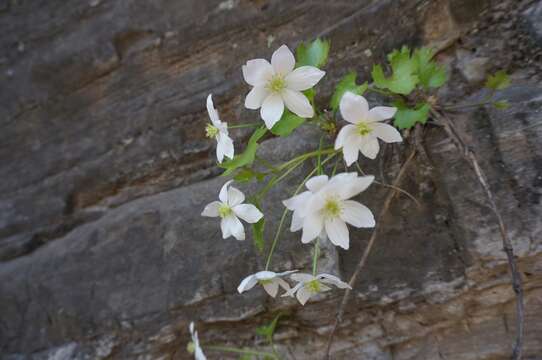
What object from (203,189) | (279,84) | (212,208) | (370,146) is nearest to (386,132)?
(370,146)

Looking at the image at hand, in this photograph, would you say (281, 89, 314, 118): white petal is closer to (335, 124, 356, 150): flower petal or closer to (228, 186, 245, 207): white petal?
(335, 124, 356, 150): flower petal

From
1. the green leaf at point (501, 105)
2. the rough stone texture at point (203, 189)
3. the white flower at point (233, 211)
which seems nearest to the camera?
the white flower at point (233, 211)

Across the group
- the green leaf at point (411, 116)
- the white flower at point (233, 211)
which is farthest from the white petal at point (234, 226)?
the green leaf at point (411, 116)

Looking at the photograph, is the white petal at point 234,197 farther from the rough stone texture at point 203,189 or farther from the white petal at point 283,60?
the rough stone texture at point 203,189

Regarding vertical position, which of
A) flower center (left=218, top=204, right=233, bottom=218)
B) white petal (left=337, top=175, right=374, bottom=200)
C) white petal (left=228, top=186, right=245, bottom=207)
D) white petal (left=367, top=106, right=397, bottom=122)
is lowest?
white petal (left=337, top=175, right=374, bottom=200)

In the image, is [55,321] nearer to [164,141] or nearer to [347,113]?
[164,141]

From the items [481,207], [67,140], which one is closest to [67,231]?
[67,140]

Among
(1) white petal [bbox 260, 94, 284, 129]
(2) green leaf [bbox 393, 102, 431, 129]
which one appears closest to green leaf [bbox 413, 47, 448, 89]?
(2) green leaf [bbox 393, 102, 431, 129]
